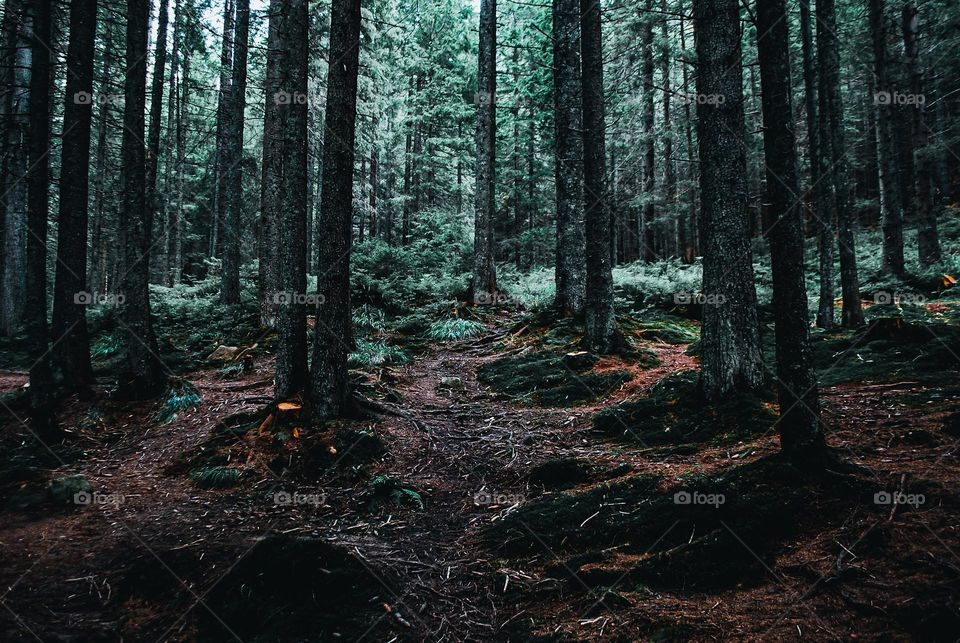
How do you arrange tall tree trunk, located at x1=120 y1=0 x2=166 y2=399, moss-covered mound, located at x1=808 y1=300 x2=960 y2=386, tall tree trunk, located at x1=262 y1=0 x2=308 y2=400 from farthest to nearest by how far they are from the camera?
tall tree trunk, located at x1=120 y1=0 x2=166 y2=399, tall tree trunk, located at x1=262 y1=0 x2=308 y2=400, moss-covered mound, located at x1=808 y1=300 x2=960 y2=386

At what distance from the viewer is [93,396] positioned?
802 cm

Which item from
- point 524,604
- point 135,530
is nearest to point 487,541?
point 524,604

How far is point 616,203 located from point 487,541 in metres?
20.9

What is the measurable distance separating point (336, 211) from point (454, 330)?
6865mm

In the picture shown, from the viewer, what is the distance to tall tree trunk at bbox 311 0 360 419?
20.4 ft

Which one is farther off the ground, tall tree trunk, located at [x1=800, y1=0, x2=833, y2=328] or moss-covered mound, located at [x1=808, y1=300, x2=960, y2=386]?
tall tree trunk, located at [x1=800, y1=0, x2=833, y2=328]

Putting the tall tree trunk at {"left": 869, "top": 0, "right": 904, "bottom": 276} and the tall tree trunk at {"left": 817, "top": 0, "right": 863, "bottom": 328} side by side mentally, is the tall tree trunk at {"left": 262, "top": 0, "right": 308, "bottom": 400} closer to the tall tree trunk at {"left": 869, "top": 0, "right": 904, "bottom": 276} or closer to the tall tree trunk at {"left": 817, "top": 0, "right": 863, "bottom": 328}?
the tall tree trunk at {"left": 817, "top": 0, "right": 863, "bottom": 328}

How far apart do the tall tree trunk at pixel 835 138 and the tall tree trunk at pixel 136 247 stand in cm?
1266

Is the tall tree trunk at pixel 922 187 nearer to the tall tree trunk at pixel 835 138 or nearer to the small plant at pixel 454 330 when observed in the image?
the tall tree trunk at pixel 835 138

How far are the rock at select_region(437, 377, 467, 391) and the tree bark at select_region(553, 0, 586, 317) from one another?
3.63m

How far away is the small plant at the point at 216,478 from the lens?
5.51 m

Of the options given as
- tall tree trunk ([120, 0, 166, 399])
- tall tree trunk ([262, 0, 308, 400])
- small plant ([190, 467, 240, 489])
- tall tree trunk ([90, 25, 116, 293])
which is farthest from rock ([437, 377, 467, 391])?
tall tree trunk ([90, 25, 116, 293])

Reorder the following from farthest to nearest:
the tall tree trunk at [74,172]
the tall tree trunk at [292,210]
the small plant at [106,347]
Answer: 1. the small plant at [106,347]
2. the tall tree trunk at [74,172]
3. the tall tree trunk at [292,210]

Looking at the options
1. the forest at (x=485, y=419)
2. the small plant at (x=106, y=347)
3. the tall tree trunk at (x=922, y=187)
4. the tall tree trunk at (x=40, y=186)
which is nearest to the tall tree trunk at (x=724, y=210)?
the forest at (x=485, y=419)
